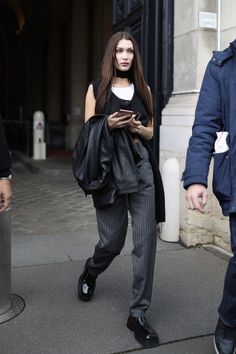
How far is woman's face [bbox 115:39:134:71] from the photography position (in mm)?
3242

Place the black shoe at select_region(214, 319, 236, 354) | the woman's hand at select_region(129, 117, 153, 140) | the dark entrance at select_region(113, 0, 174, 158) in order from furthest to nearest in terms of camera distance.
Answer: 1. the dark entrance at select_region(113, 0, 174, 158)
2. the woman's hand at select_region(129, 117, 153, 140)
3. the black shoe at select_region(214, 319, 236, 354)

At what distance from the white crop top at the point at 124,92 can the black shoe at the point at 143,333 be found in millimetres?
1445

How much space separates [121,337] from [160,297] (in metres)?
0.76

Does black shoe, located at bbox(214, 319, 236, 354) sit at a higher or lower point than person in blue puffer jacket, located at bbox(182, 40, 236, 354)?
lower

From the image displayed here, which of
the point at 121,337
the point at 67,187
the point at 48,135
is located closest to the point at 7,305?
the point at 121,337

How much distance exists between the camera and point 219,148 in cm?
257

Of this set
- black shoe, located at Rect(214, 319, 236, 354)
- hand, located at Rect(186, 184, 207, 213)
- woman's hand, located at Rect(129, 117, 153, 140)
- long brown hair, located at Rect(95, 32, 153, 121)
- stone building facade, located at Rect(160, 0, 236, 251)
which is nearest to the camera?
hand, located at Rect(186, 184, 207, 213)

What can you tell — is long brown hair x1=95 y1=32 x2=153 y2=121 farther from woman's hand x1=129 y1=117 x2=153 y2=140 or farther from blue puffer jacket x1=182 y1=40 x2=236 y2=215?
blue puffer jacket x1=182 y1=40 x2=236 y2=215

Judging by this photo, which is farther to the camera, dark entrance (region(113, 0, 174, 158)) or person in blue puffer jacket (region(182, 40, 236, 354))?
dark entrance (region(113, 0, 174, 158))

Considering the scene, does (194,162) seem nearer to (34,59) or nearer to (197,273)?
(197,273)

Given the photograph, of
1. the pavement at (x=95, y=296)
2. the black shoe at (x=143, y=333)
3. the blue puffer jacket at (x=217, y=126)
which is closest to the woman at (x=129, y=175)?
the black shoe at (x=143, y=333)

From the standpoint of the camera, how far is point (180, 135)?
17.3ft

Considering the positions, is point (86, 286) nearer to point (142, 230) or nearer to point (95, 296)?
point (95, 296)

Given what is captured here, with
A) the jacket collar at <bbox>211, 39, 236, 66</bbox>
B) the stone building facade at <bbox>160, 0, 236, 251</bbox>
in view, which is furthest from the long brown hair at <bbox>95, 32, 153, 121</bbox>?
the stone building facade at <bbox>160, 0, 236, 251</bbox>
